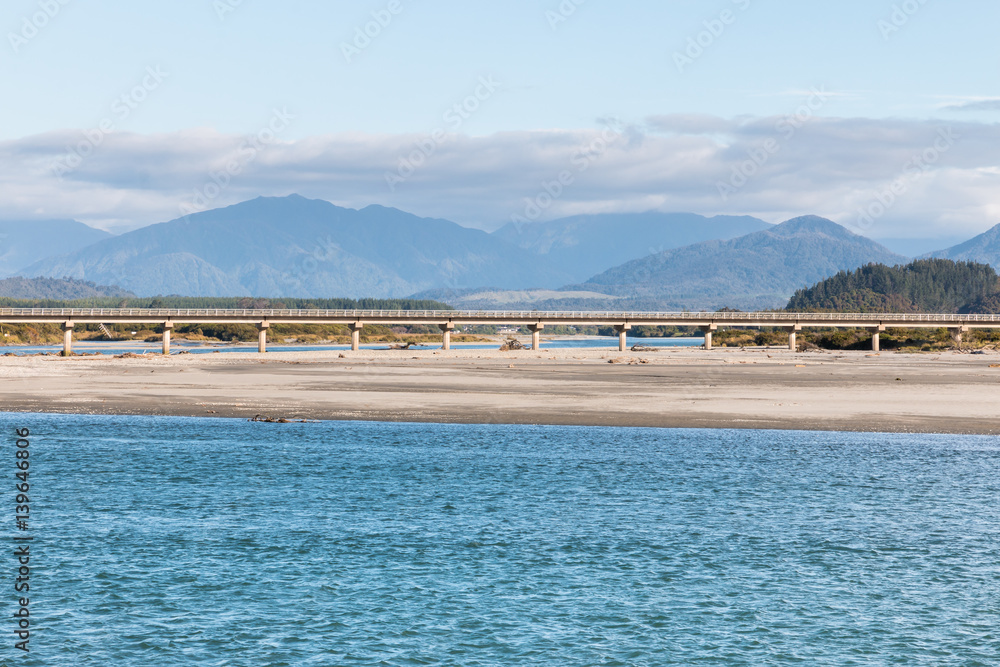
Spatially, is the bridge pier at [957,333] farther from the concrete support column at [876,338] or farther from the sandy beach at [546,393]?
the sandy beach at [546,393]

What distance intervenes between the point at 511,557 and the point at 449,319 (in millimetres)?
118705

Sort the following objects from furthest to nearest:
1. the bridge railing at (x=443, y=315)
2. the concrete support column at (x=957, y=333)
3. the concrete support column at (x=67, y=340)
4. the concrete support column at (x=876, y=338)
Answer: the concrete support column at (x=957, y=333)
the concrete support column at (x=876, y=338)
the bridge railing at (x=443, y=315)
the concrete support column at (x=67, y=340)

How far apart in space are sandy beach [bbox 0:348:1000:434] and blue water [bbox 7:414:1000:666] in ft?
33.1

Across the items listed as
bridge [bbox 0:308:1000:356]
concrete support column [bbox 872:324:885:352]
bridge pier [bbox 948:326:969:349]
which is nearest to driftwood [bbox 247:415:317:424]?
bridge [bbox 0:308:1000:356]

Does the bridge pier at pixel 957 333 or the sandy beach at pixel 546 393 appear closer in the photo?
the sandy beach at pixel 546 393

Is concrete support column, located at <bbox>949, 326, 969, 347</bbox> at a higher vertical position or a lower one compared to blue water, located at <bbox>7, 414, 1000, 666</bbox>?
higher

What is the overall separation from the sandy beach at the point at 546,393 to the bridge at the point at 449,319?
36.2 m

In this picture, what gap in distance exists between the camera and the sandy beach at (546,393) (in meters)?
43.7

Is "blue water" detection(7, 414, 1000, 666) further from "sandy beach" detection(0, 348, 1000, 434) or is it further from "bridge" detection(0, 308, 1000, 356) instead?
"bridge" detection(0, 308, 1000, 356)

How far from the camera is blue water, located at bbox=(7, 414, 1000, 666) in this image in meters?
14.6

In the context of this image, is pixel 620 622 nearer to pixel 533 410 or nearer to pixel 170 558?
pixel 170 558

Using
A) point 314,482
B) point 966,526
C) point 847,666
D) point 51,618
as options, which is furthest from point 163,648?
point 966,526

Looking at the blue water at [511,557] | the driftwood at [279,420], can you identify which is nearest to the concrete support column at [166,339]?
the driftwood at [279,420]

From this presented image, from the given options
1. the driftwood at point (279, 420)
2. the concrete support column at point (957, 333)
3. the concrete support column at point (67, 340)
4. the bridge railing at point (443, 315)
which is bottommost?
the driftwood at point (279, 420)
